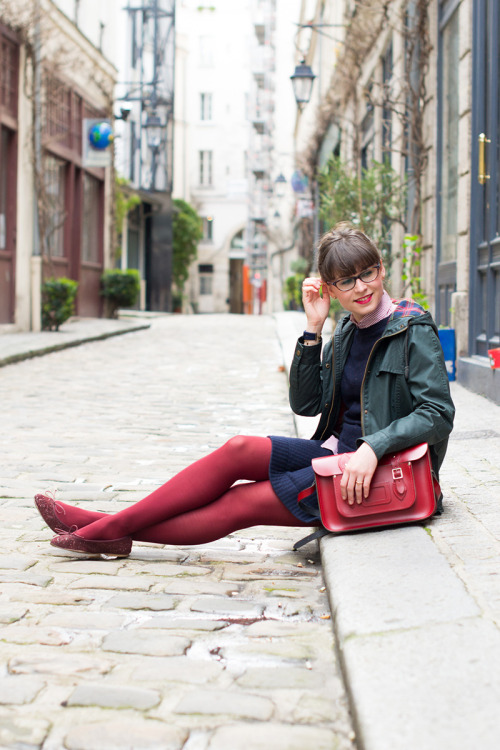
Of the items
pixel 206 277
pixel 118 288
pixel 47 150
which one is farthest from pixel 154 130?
pixel 206 277

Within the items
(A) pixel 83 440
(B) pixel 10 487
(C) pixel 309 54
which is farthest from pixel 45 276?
(C) pixel 309 54

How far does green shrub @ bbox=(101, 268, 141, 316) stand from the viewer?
21109 millimetres

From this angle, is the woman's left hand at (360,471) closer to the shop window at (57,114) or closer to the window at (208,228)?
the shop window at (57,114)

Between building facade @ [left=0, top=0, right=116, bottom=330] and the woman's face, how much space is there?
12533 mm

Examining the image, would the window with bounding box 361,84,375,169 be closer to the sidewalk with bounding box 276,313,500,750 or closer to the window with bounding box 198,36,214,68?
the sidewalk with bounding box 276,313,500,750

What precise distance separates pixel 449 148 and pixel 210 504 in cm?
685

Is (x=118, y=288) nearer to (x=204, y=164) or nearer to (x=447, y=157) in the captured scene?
(x=447, y=157)

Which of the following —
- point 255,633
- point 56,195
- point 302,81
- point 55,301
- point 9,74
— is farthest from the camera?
point 56,195

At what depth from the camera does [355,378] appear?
3.40 m

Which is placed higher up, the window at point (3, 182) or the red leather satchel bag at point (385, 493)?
the window at point (3, 182)

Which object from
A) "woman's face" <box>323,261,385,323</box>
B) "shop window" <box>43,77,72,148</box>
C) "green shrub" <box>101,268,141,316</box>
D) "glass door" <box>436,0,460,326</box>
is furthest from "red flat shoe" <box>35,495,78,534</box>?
"green shrub" <box>101,268,141,316</box>

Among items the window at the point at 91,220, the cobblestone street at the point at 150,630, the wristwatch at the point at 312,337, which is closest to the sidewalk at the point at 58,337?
the window at the point at 91,220

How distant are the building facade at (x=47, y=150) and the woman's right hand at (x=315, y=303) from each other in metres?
12.3

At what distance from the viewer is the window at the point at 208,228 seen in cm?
4650
